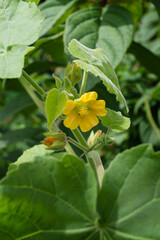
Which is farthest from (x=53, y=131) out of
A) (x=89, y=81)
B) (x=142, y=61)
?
(x=142, y=61)

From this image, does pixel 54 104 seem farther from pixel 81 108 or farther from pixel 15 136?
pixel 15 136

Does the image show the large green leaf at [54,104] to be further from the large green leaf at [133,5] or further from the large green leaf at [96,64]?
the large green leaf at [133,5]

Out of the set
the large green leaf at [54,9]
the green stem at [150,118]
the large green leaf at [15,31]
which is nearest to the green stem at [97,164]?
the large green leaf at [15,31]

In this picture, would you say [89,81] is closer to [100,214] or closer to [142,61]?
[100,214]

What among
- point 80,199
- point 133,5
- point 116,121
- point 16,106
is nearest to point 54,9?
point 133,5

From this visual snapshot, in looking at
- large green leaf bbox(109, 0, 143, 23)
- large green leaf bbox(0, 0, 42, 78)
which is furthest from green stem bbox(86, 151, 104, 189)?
large green leaf bbox(109, 0, 143, 23)

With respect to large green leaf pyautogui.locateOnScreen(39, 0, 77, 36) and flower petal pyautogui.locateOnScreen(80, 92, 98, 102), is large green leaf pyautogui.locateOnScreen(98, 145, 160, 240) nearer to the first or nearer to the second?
flower petal pyautogui.locateOnScreen(80, 92, 98, 102)
